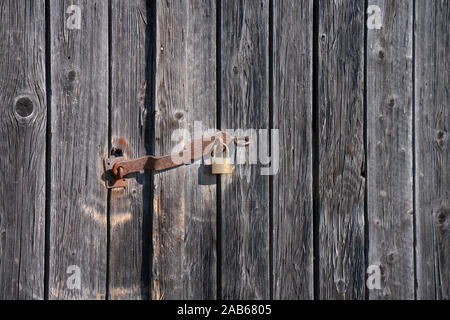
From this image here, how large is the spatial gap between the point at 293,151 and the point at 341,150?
0.19 meters

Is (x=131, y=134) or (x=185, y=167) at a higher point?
(x=131, y=134)

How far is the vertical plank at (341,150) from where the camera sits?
5.39 ft

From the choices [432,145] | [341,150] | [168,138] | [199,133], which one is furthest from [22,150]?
[432,145]

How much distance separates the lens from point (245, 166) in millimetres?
1622

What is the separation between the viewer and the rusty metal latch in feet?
5.06

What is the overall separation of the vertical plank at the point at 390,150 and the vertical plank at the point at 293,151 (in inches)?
9.8

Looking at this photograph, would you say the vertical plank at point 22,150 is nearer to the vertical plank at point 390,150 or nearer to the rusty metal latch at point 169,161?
the rusty metal latch at point 169,161

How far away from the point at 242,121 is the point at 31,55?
796mm

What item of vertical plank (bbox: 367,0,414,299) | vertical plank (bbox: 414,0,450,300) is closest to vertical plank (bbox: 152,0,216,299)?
vertical plank (bbox: 367,0,414,299)

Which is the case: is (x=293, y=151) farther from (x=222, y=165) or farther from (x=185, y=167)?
(x=185, y=167)

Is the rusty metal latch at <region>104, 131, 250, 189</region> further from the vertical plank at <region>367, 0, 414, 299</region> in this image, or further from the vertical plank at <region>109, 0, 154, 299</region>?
the vertical plank at <region>367, 0, 414, 299</region>

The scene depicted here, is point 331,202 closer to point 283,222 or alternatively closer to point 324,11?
point 283,222

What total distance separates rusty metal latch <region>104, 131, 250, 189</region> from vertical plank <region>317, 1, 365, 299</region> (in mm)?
358

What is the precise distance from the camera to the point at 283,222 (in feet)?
5.33
